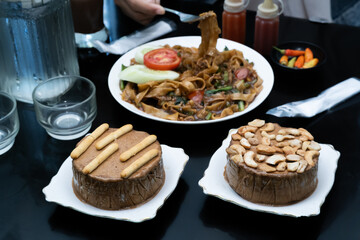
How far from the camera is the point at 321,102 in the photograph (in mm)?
2055

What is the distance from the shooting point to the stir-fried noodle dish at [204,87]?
201cm

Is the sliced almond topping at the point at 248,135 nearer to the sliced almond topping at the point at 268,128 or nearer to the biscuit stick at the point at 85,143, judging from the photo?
the sliced almond topping at the point at 268,128

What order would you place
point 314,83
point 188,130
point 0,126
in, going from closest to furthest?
point 0,126 → point 188,130 → point 314,83

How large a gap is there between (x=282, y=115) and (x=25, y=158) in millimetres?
1047

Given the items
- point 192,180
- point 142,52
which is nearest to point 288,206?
point 192,180

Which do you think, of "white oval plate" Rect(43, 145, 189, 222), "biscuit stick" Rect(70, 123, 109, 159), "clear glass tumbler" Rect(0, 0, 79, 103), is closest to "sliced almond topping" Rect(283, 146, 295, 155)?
"white oval plate" Rect(43, 145, 189, 222)

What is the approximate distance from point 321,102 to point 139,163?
0.97m

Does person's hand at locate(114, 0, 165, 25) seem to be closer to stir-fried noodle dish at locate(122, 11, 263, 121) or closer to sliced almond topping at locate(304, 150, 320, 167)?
stir-fried noodle dish at locate(122, 11, 263, 121)

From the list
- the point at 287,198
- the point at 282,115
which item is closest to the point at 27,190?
the point at 287,198

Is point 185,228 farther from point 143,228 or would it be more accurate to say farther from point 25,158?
point 25,158

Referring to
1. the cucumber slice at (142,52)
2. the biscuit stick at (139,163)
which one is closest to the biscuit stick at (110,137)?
the biscuit stick at (139,163)

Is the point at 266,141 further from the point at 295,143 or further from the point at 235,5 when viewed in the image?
the point at 235,5

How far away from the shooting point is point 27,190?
1.66m

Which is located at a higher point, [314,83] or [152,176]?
[152,176]
